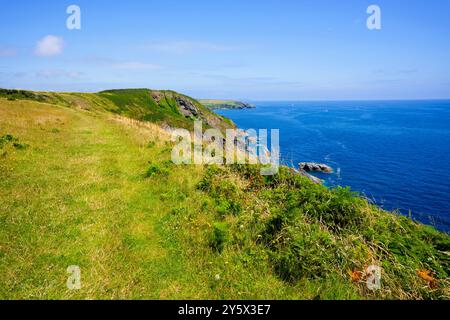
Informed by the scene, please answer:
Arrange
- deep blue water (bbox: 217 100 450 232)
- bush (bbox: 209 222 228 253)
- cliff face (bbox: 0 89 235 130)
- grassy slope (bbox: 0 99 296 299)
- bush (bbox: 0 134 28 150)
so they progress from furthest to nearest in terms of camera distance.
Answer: cliff face (bbox: 0 89 235 130)
deep blue water (bbox: 217 100 450 232)
bush (bbox: 0 134 28 150)
bush (bbox: 209 222 228 253)
grassy slope (bbox: 0 99 296 299)

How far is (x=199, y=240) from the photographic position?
7453 millimetres

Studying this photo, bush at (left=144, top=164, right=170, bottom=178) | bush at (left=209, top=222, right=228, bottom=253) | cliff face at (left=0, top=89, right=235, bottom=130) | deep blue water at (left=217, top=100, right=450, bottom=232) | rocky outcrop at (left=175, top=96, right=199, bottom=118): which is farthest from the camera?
rocky outcrop at (left=175, top=96, right=199, bottom=118)

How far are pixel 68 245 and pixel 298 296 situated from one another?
568cm

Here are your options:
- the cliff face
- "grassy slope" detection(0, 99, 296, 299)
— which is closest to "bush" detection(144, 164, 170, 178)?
"grassy slope" detection(0, 99, 296, 299)

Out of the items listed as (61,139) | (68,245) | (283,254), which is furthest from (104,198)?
(61,139)

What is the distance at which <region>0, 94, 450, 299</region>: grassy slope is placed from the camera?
5.74 m

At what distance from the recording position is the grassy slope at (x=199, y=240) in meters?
5.74

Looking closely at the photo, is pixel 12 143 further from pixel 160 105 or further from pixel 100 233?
pixel 160 105

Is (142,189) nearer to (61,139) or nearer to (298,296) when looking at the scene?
(298,296)

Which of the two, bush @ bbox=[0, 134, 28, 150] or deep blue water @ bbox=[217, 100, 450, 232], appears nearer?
bush @ bbox=[0, 134, 28, 150]

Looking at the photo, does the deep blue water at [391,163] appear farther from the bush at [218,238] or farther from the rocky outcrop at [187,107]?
the rocky outcrop at [187,107]

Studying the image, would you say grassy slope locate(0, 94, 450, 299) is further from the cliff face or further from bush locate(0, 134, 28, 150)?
the cliff face

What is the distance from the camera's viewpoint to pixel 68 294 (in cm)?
534

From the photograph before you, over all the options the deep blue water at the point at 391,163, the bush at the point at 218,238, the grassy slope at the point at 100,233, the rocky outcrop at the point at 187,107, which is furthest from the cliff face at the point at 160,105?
the bush at the point at 218,238
